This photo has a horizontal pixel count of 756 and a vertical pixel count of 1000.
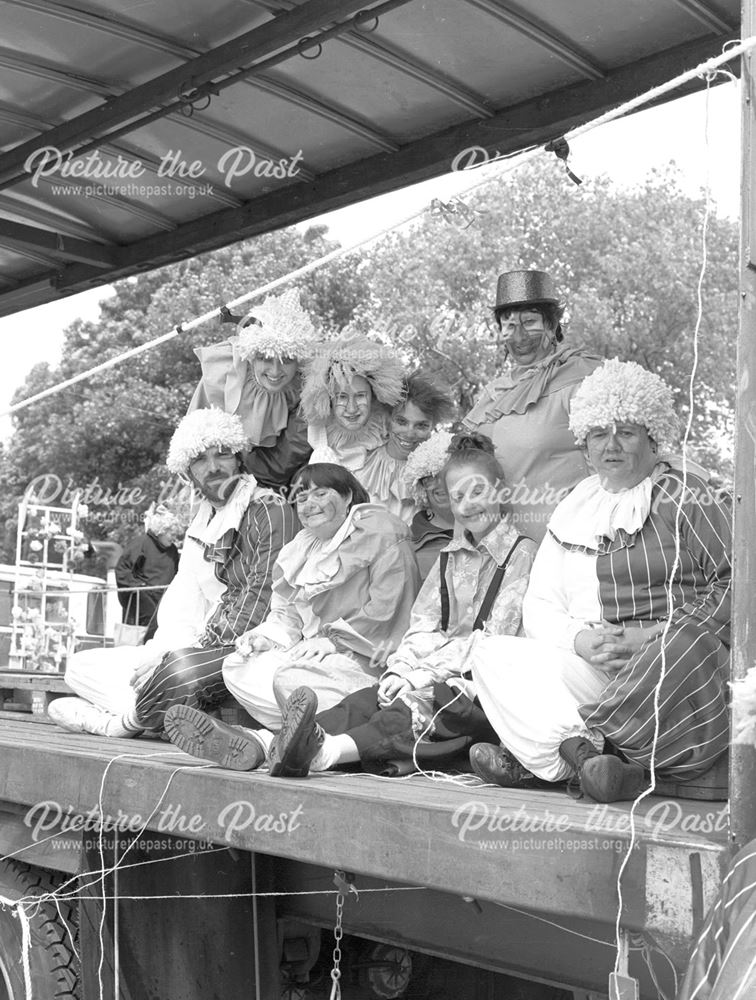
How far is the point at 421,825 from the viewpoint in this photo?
7.66 feet

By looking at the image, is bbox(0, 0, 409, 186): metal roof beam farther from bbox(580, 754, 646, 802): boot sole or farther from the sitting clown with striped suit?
bbox(580, 754, 646, 802): boot sole

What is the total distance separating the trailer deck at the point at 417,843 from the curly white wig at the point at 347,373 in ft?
5.53

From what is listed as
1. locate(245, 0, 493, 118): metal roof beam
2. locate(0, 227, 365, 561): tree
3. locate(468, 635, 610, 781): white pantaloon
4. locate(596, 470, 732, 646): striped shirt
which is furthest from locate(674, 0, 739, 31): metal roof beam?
locate(0, 227, 365, 561): tree

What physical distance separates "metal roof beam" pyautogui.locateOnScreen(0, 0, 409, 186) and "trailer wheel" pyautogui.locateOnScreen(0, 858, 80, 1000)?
2.87m

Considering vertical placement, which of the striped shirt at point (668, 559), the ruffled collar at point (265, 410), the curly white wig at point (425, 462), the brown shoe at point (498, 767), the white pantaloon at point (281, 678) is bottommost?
the brown shoe at point (498, 767)

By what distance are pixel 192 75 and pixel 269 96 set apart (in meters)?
0.38

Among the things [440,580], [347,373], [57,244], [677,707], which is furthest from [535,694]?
[57,244]

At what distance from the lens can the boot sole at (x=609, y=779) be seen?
2650 millimetres

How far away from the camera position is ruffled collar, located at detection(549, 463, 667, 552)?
3.30 meters

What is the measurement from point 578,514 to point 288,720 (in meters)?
1.02

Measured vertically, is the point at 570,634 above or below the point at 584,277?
below

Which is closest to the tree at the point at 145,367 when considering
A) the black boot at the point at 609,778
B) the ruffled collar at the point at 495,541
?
the ruffled collar at the point at 495,541

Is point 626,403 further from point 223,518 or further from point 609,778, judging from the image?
point 223,518

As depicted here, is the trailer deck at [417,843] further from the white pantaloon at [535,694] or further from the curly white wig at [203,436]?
the curly white wig at [203,436]
